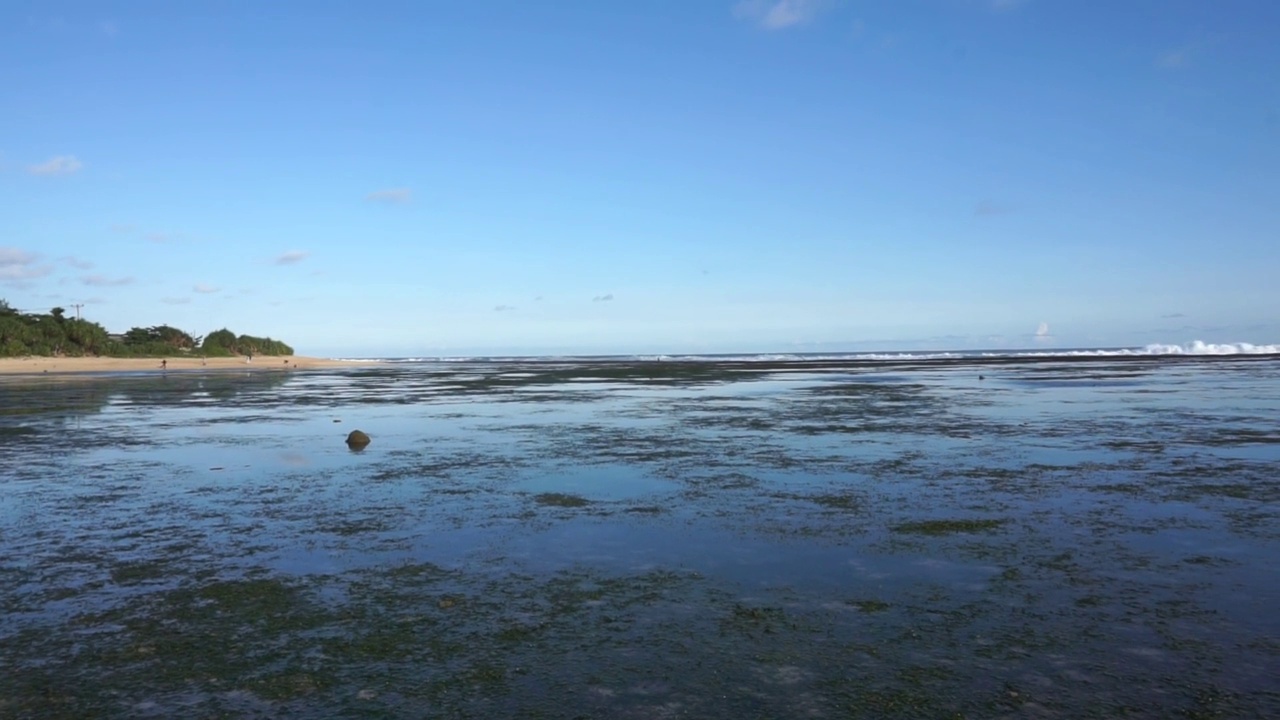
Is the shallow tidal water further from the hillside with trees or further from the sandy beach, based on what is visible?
the hillside with trees

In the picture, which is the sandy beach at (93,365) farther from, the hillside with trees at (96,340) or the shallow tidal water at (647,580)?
the shallow tidal water at (647,580)

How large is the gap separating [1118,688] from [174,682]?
6.23 m

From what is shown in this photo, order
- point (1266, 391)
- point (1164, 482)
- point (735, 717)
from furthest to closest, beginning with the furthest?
point (1266, 391), point (1164, 482), point (735, 717)

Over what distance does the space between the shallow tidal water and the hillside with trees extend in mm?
86438

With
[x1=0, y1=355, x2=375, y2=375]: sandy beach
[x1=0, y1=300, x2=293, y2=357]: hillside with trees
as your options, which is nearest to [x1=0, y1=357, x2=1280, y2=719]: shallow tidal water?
[x1=0, y1=355, x2=375, y2=375]: sandy beach

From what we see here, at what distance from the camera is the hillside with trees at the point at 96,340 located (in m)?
87.4

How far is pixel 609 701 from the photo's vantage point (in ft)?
17.2

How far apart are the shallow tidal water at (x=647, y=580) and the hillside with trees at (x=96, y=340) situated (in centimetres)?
8644

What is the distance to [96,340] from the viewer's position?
97.9 m

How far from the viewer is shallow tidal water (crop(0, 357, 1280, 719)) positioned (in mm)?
5402

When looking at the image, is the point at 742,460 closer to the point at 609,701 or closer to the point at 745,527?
the point at 745,527

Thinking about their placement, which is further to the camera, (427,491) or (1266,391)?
(1266,391)

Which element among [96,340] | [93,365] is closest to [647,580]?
[93,365]

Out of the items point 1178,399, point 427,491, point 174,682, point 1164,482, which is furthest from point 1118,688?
point 1178,399
